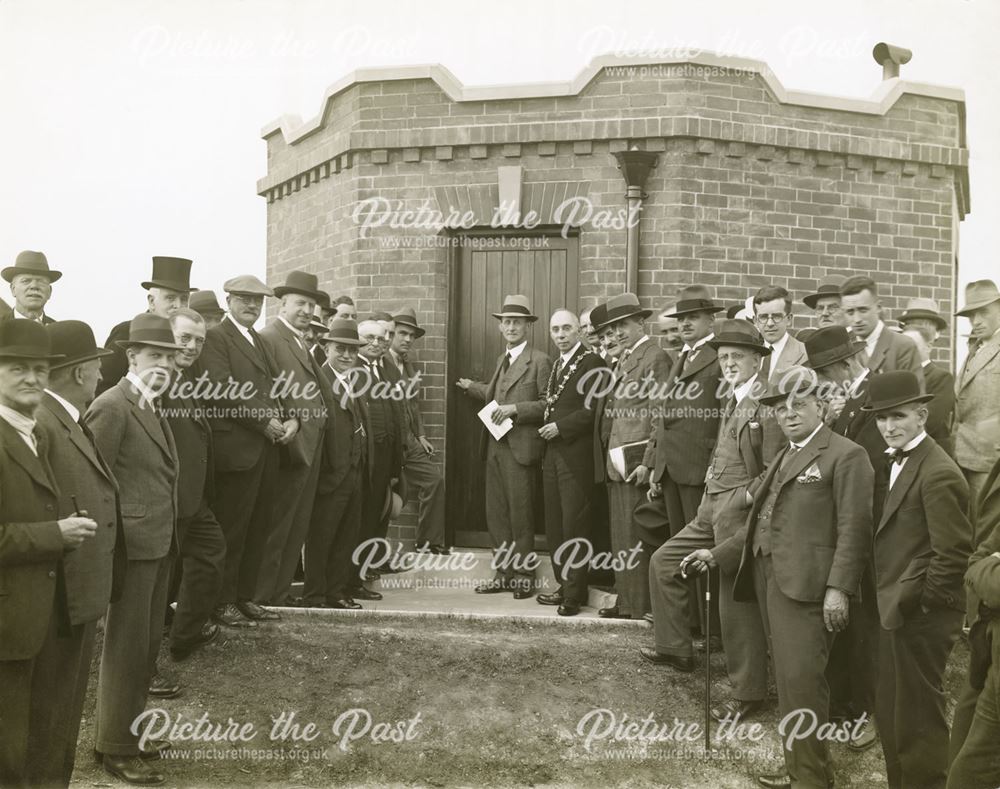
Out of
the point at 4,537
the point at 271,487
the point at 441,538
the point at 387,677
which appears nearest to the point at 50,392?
the point at 4,537

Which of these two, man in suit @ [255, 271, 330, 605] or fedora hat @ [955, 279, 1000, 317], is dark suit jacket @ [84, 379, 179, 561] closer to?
man in suit @ [255, 271, 330, 605]

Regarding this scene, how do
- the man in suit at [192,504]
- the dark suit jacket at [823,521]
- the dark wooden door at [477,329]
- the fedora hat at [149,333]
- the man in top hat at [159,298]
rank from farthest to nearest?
the dark wooden door at [477,329], the man in top hat at [159,298], the man in suit at [192,504], the fedora hat at [149,333], the dark suit jacket at [823,521]

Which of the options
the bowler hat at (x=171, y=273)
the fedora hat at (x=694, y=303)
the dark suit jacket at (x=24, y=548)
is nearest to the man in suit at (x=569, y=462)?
the fedora hat at (x=694, y=303)

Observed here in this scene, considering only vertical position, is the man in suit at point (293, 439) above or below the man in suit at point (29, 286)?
below

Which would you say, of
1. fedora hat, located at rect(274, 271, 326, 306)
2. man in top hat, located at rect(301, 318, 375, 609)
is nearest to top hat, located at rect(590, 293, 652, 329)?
man in top hat, located at rect(301, 318, 375, 609)

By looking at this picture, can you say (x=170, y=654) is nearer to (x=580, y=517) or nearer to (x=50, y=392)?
(x=50, y=392)

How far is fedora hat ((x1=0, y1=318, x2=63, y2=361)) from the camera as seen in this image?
4.39m

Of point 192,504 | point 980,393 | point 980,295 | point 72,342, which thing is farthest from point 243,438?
point 980,295

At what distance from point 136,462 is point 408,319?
3831 mm

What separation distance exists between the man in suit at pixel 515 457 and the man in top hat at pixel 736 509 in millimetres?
2080

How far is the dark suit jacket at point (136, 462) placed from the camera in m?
5.65

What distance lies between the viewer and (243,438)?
23.3 feet

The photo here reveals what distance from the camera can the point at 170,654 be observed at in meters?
6.93

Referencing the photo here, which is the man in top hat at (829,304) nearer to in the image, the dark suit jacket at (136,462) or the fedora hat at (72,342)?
the dark suit jacket at (136,462)
